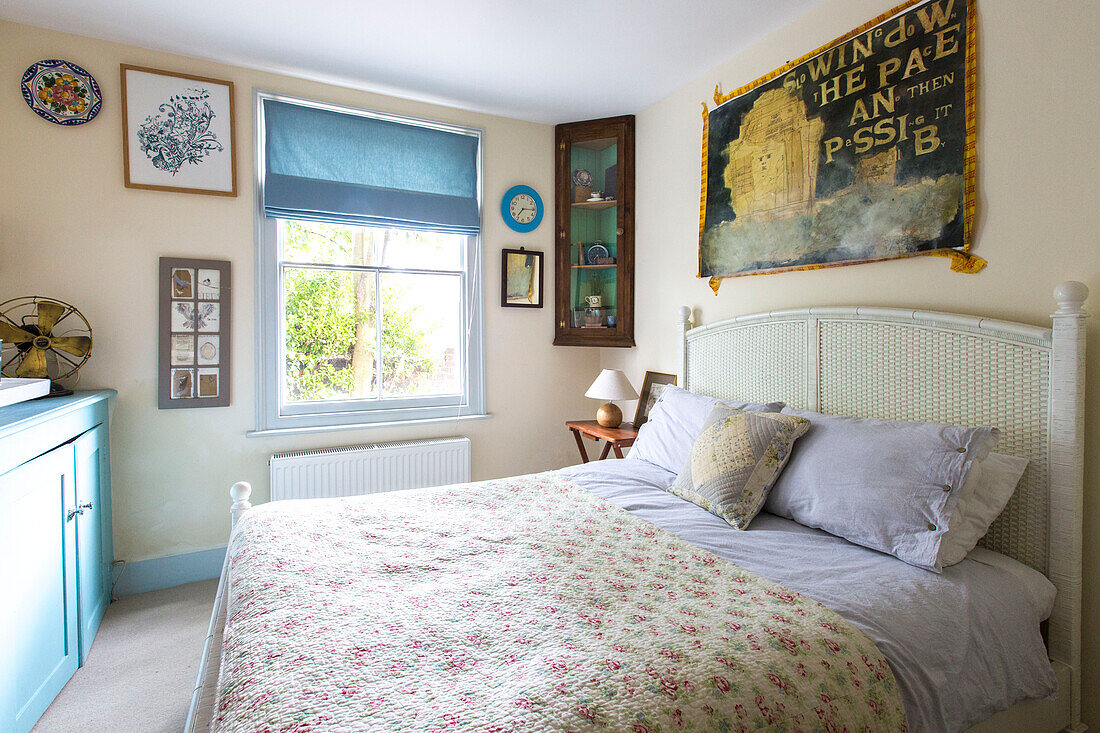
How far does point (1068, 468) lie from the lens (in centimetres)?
154

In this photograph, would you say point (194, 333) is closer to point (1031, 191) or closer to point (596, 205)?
point (596, 205)

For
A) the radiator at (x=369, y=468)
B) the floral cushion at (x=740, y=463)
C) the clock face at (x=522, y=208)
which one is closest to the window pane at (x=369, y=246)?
the clock face at (x=522, y=208)

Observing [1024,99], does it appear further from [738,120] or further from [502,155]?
[502,155]

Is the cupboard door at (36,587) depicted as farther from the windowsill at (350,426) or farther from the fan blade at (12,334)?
the windowsill at (350,426)

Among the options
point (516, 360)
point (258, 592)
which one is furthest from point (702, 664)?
point (516, 360)

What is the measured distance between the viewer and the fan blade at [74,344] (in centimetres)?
245

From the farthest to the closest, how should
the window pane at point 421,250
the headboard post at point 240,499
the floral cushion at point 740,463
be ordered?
the window pane at point 421,250 → the headboard post at point 240,499 → the floral cushion at point 740,463

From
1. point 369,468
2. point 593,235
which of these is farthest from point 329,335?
point 593,235

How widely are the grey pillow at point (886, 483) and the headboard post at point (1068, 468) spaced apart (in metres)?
0.17

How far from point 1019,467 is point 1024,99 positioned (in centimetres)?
113

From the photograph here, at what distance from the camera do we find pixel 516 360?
366cm

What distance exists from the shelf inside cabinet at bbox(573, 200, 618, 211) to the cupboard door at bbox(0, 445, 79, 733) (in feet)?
9.48

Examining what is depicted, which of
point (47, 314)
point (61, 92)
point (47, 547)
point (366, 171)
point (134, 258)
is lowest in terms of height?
point (47, 547)

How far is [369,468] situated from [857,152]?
282 cm
